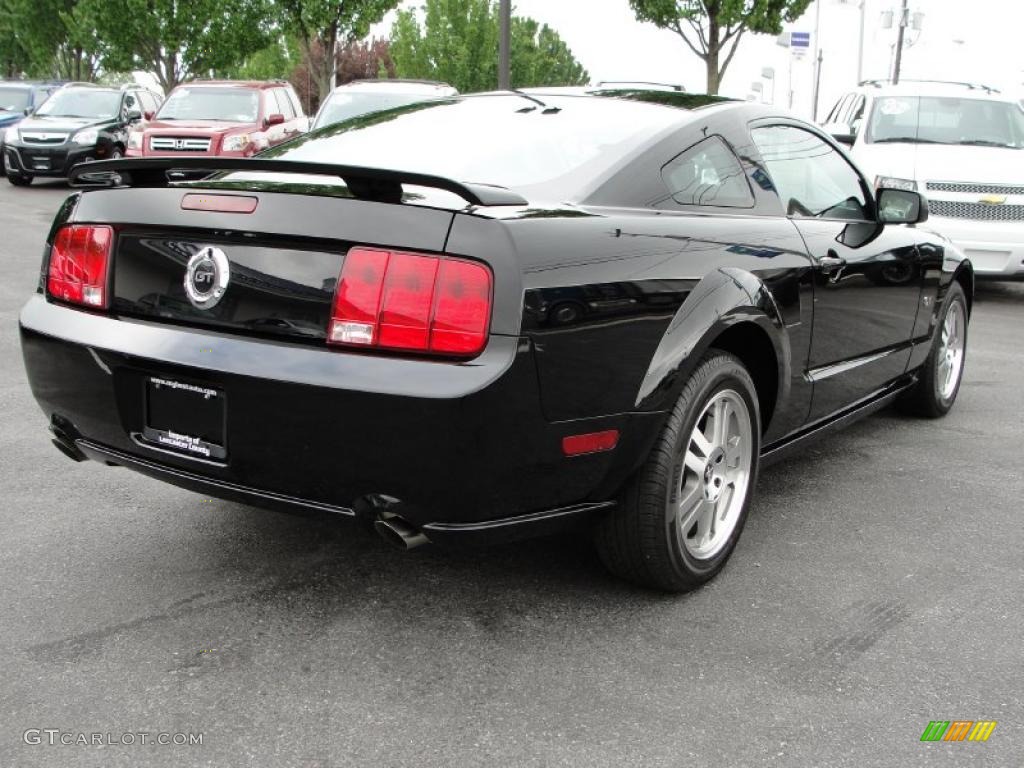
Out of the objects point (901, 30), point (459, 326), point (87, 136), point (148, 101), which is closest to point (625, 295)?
point (459, 326)

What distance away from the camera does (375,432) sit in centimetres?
260

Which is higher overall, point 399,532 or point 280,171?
point 280,171

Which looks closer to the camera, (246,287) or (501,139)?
(246,287)

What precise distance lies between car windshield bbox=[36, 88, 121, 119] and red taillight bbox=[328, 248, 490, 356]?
58.6 feet

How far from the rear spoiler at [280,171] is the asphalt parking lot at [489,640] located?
3.79 ft

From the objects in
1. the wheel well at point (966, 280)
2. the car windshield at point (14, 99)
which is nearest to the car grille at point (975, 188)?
the wheel well at point (966, 280)

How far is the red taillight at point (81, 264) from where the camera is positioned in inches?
120

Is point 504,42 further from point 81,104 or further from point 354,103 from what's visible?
point 81,104

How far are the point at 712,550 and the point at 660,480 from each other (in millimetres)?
485

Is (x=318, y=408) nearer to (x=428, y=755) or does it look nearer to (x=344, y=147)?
(x=428, y=755)

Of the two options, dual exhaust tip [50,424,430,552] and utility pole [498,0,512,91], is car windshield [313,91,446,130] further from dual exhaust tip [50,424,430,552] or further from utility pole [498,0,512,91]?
dual exhaust tip [50,424,430,552]

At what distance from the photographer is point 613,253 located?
2.89 m

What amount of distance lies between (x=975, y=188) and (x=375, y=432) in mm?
8160

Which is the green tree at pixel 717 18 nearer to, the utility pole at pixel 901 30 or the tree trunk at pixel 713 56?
the tree trunk at pixel 713 56
